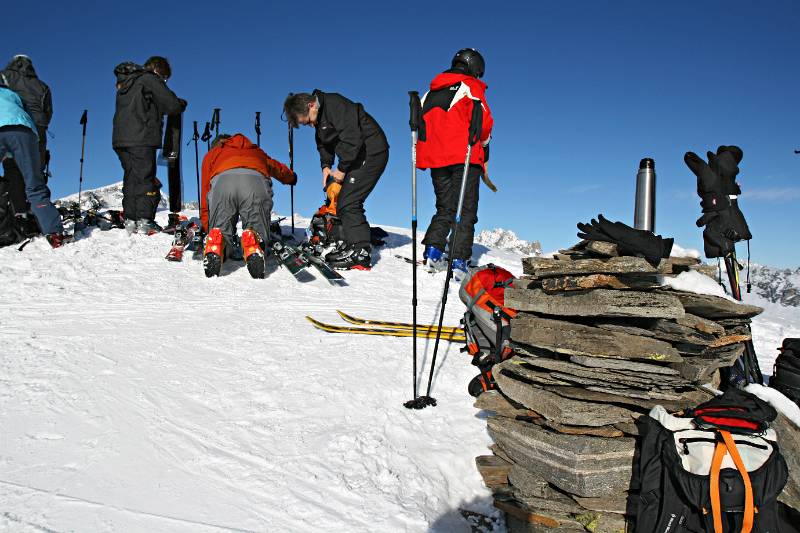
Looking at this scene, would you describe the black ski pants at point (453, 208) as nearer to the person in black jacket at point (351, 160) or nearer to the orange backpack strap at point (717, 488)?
the person in black jacket at point (351, 160)

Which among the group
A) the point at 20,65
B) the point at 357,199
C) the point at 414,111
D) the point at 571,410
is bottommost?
the point at 571,410

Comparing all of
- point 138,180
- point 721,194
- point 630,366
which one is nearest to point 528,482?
point 630,366

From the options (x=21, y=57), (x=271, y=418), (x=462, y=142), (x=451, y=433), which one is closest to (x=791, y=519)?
(x=451, y=433)

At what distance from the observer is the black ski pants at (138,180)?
764 cm

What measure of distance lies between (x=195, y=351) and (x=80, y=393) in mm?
1030

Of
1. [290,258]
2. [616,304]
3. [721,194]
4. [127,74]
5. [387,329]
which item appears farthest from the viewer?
[127,74]

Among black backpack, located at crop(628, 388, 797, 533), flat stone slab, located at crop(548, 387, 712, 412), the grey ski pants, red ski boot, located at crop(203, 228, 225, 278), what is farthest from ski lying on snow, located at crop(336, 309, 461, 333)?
black backpack, located at crop(628, 388, 797, 533)

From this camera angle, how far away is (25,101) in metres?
8.29

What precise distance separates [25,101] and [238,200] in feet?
14.8

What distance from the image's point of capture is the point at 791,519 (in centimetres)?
295

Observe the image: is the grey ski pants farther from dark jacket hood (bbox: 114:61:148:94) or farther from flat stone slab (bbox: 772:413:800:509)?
flat stone slab (bbox: 772:413:800:509)

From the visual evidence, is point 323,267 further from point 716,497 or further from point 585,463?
point 716,497

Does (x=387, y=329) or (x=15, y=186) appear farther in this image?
(x=15, y=186)

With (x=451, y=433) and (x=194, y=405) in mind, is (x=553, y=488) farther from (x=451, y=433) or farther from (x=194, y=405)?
(x=194, y=405)
